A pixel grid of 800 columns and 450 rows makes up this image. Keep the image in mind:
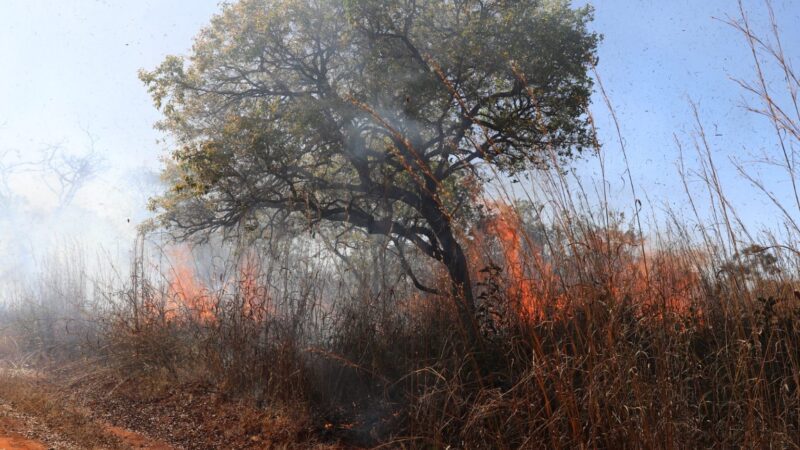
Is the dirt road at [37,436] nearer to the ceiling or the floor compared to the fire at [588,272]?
nearer to the floor

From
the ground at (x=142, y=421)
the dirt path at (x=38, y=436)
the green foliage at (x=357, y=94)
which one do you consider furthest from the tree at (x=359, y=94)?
the dirt path at (x=38, y=436)

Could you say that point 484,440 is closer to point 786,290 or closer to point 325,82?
point 786,290

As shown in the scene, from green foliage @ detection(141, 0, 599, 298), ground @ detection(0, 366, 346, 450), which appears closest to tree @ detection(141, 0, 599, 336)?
green foliage @ detection(141, 0, 599, 298)

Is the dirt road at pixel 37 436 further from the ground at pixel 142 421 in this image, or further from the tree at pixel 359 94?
the tree at pixel 359 94

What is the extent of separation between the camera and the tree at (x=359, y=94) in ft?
23.1

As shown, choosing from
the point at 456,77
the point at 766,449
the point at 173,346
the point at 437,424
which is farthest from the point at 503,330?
the point at 456,77

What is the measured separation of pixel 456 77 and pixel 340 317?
11.8 feet

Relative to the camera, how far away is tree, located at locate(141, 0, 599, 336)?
277 inches

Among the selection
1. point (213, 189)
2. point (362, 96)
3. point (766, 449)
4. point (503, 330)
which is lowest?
point (766, 449)

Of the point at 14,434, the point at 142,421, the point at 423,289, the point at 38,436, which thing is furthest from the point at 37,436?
the point at 423,289

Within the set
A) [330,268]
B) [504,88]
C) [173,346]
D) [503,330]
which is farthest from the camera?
[504,88]

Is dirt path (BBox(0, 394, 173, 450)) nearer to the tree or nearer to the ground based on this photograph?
the ground

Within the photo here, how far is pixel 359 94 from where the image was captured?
7383 millimetres

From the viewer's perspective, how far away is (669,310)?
10.6 ft
